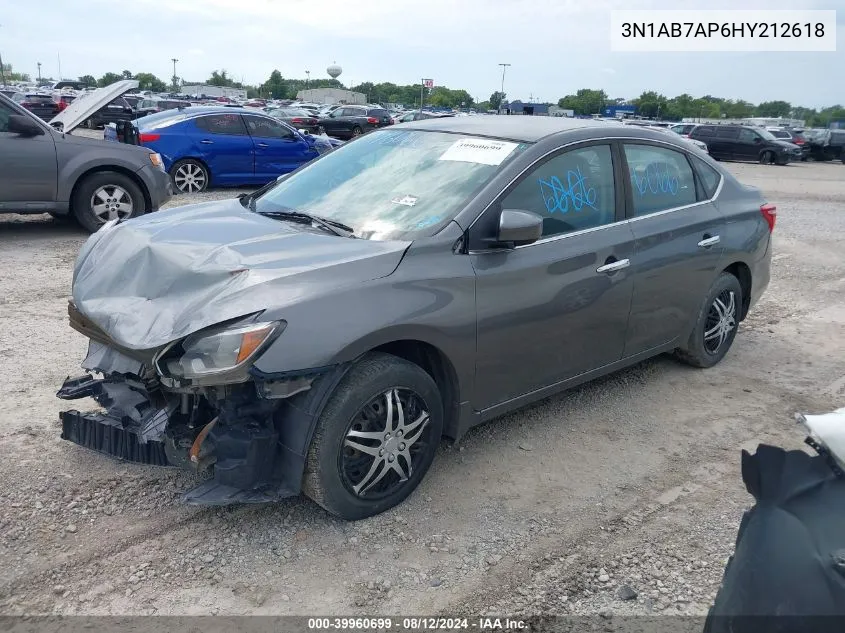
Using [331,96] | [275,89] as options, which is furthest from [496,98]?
[275,89]

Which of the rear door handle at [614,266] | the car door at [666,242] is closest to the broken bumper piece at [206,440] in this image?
the rear door handle at [614,266]

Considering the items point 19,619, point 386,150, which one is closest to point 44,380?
→ point 19,619

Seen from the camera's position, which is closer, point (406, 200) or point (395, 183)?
point (406, 200)

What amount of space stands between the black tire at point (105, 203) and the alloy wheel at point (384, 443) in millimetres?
6378

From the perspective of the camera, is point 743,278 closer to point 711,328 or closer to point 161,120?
point 711,328

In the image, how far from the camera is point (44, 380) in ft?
14.8

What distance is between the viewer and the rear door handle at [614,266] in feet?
13.1

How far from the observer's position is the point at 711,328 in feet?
17.0

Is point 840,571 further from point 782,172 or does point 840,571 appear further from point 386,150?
point 782,172

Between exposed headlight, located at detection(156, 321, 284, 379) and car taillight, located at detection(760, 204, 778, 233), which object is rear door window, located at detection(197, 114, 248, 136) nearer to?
car taillight, located at detection(760, 204, 778, 233)

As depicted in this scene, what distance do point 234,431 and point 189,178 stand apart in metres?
10.3

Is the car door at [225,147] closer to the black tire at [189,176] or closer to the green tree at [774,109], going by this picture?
the black tire at [189,176]

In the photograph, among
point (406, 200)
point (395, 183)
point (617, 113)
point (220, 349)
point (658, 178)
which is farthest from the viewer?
point (617, 113)

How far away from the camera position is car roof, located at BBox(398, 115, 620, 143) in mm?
3977
